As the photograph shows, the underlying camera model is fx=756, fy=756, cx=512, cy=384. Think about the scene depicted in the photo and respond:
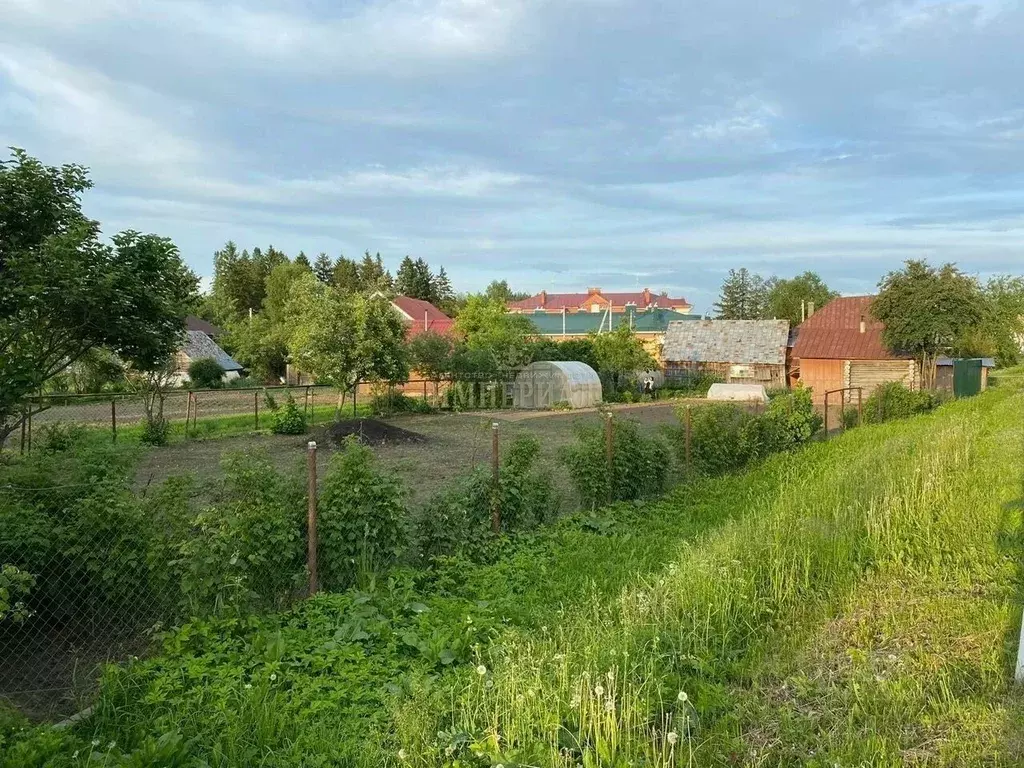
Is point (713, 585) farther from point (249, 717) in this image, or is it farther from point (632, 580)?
point (249, 717)

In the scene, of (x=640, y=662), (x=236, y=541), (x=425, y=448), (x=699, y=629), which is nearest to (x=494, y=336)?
(x=425, y=448)

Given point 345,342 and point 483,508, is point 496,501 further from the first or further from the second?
point 345,342

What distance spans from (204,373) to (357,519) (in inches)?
1468

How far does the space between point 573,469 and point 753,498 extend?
245 centimetres

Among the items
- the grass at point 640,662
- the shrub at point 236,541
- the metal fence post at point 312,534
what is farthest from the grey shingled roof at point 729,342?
the shrub at point 236,541

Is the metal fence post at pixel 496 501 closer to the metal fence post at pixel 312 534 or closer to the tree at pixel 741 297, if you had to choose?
the metal fence post at pixel 312 534

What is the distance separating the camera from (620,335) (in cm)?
3675

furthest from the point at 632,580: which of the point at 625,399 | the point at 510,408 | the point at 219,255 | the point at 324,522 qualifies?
the point at 219,255

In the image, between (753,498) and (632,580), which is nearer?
(632,580)

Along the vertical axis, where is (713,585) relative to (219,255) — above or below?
below

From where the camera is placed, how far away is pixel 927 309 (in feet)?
105

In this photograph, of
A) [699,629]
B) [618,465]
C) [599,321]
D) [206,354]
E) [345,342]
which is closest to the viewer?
[699,629]

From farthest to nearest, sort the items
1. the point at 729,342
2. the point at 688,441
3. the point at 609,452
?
the point at 729,342 < the point at 688,441 < the point at 609,452

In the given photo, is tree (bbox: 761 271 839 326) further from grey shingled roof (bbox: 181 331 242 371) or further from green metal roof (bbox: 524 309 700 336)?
grey shingled roof (bbox: 181 331 242 371)
